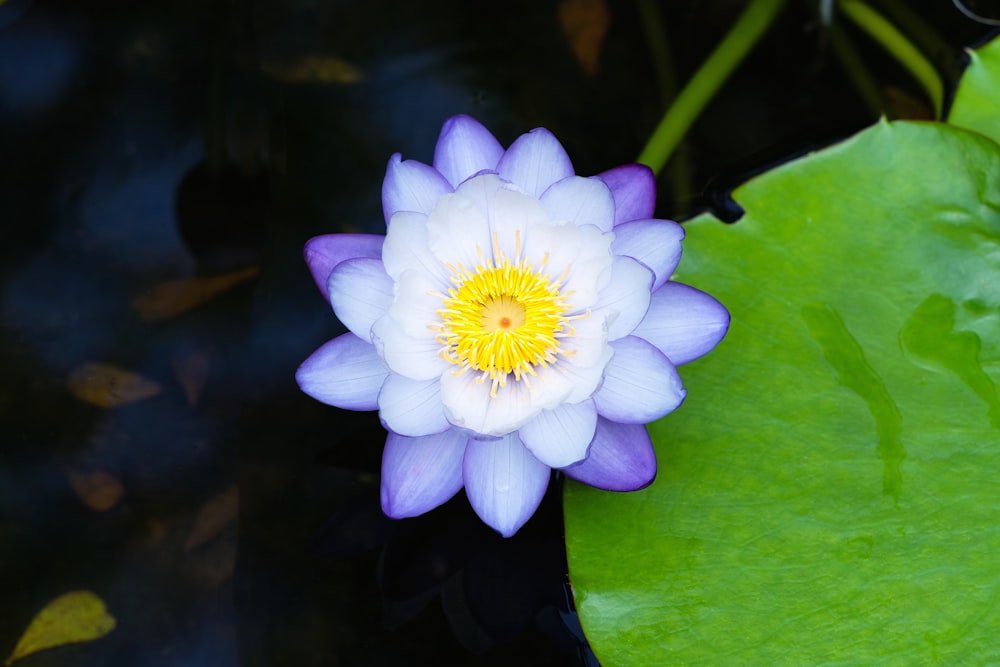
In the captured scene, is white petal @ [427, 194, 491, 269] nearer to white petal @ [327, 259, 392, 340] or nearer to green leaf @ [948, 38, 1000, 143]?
white petal @ [327, 259, 392, 340]

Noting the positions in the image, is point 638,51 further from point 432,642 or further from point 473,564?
point 432,642

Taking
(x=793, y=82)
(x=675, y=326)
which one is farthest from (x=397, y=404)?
(x=793, y=82)

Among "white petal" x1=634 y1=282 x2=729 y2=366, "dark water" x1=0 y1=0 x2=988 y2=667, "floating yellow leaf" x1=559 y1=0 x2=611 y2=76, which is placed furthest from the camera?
"floating yellow leaf" x1=559 y1=0 x2=611 y2=76

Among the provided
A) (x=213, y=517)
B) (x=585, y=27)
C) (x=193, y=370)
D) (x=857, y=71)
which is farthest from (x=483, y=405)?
(x=857, y=71)

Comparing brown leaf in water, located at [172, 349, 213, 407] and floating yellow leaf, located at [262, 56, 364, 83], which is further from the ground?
floating yellow leaf, located at [262, 56, 364, 83]

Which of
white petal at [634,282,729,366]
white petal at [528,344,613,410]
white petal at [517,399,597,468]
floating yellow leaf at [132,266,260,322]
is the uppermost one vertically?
white petal at [634,282,729,366]

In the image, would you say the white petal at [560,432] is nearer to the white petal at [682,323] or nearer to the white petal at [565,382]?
the white petal at [565,382]

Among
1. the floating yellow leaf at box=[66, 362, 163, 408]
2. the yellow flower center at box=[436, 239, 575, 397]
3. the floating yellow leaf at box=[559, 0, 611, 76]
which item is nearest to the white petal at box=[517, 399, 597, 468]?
the yellow flower center at box=[436, 239, 575, 397]

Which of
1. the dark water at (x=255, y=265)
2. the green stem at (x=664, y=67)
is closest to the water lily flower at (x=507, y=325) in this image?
the dark water at (x=255, y=265)
